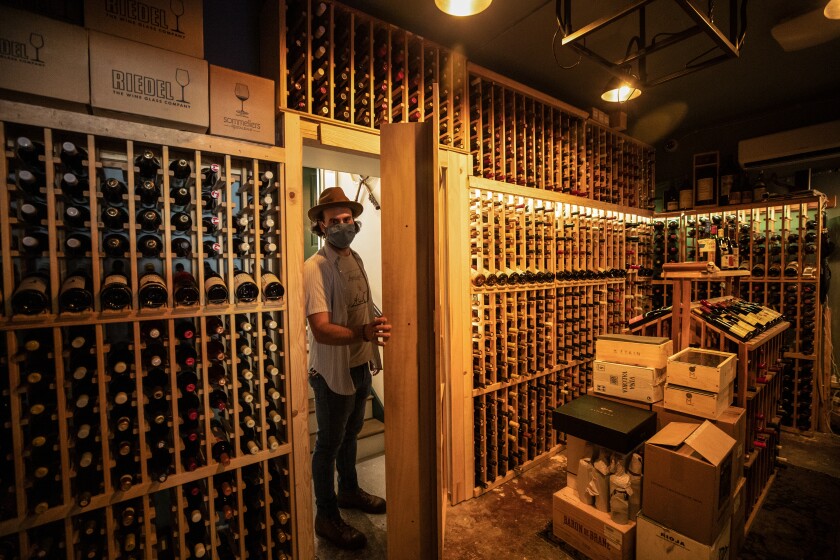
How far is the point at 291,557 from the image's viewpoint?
2.03 meters

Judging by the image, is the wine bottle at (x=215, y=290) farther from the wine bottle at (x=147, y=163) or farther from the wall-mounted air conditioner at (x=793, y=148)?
the wall-mounted air conditioner at (x=793, y=148)

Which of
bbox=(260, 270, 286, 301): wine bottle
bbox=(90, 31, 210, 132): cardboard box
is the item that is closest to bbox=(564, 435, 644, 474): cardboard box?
bbox=(260, 270, 286, 301): wine bottle

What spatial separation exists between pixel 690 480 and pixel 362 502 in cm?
197

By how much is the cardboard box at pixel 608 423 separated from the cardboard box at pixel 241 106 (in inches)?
92.3

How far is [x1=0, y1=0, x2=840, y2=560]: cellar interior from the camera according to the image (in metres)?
1.47

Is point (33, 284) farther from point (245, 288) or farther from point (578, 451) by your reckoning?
point (578, 451)

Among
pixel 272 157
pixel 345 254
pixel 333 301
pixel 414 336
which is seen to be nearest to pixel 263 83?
pixel 272 157

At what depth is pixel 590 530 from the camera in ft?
7.08

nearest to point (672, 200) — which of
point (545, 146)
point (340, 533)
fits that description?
point (545, 146)

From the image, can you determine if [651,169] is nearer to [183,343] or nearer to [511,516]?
[511,516]

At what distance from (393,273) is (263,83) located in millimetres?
1385

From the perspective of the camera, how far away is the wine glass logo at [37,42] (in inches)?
54.9

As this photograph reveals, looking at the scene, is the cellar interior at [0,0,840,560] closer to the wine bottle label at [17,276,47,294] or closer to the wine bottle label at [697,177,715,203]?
the wine bottle label at [17,276,47,294]

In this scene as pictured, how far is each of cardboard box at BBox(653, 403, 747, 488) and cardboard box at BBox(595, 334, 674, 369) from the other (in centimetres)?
27
